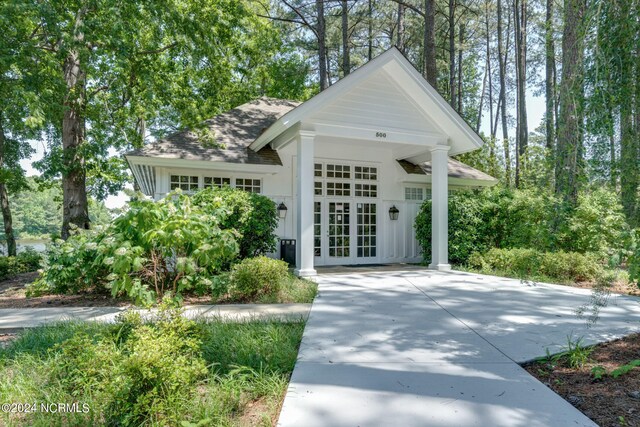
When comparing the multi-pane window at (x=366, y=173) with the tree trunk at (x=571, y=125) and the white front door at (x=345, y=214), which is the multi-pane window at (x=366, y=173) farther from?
the tree trunk at (x=571, y=125)

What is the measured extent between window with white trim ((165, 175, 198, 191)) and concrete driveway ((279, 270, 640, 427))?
17.0 feet

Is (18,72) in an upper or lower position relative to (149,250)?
upper

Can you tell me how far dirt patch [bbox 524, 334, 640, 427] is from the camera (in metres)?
2.41

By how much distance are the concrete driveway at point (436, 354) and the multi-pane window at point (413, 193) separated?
582 cm

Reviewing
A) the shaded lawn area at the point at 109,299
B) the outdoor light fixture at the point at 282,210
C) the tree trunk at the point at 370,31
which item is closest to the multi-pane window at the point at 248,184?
the outdoor light fixture at the point at 282,210

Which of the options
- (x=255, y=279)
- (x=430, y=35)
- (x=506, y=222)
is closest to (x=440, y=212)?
(x=506, y=222)

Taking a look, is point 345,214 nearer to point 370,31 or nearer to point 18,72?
point 18,72

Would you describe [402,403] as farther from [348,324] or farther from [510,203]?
[510,203]

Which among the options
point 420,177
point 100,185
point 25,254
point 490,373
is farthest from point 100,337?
point 100,185

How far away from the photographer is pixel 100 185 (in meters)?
19.6

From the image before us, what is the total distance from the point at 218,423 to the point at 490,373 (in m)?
2.18

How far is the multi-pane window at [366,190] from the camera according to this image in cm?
1160

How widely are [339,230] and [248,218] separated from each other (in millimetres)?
4021

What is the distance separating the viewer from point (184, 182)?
9.67 metres
